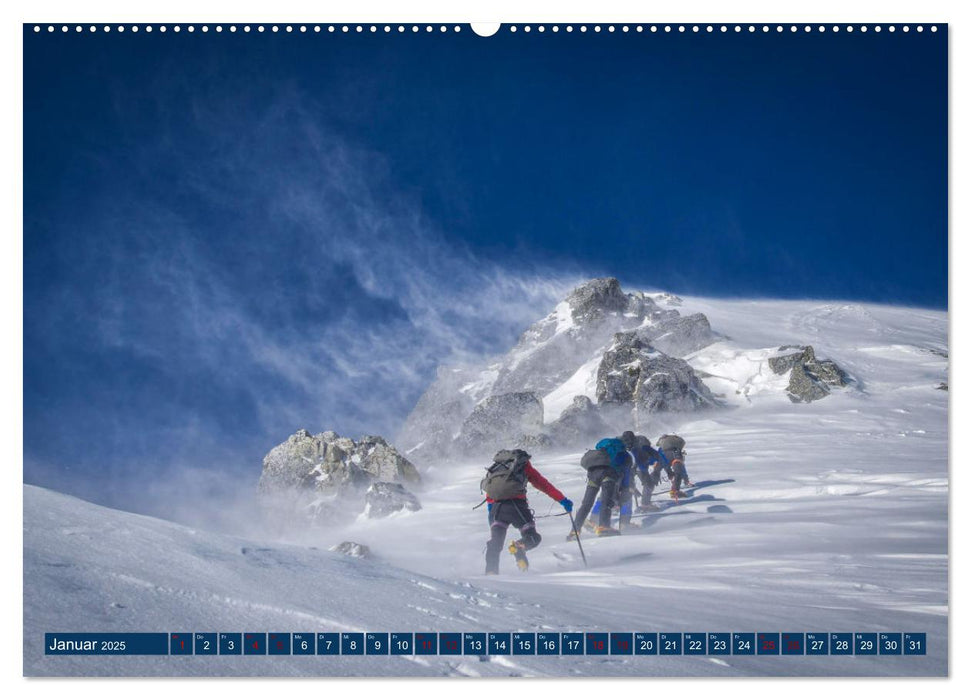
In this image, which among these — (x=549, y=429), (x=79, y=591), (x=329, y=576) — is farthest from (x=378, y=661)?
(x=549, y=429)

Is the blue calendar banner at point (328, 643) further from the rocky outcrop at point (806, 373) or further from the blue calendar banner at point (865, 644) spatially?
the rocky outcrop at point (806, 373)

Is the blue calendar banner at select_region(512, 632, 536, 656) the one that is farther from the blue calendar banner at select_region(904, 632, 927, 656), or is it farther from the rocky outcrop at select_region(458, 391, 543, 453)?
the rocky outcrop at select_region(458, 391, 543, 453)

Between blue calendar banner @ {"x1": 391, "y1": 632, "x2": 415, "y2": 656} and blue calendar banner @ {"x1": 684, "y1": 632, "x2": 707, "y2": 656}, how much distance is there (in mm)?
1601

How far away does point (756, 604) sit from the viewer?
15.3 feet

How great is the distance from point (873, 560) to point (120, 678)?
6.67m

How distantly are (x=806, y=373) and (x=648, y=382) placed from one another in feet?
21.1

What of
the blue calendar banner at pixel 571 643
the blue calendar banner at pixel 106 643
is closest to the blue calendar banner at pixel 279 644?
the blue calendar banner at pixel 106 643

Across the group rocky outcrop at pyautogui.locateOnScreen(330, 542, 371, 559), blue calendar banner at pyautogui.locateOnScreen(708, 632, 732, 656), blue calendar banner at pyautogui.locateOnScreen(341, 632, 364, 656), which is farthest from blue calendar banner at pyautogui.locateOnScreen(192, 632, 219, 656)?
rocky outcrop at pyautogui.locateOnScreen(330, 542, 371, 559)

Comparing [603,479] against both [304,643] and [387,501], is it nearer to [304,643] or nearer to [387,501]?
[304,643]

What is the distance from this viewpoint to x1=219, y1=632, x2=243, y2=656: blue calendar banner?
9.62 feet

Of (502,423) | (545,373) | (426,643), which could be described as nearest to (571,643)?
(426,643)

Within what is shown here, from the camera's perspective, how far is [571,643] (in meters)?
3.48

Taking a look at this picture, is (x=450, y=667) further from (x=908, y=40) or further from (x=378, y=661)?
(x=908, y=40)

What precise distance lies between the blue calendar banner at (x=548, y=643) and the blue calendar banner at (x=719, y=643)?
3.20 feet
